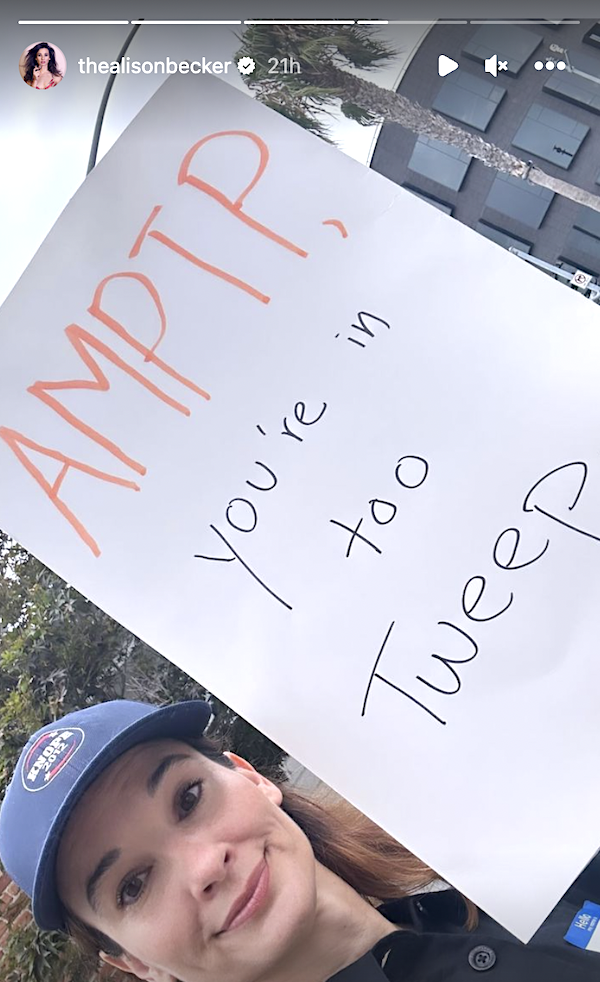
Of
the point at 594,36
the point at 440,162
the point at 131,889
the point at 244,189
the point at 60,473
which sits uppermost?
the point at 594,36

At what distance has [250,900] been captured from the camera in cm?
48

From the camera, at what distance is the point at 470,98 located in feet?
1.95

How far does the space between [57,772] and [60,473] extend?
19 centimetres

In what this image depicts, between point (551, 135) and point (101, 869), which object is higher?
point (551, 135)

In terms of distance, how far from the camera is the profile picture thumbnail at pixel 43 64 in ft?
2.01

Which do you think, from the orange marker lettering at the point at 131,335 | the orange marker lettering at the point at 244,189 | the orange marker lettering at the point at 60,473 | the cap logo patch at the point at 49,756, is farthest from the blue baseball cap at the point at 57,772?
the orange marker lettering at the point at 244,189

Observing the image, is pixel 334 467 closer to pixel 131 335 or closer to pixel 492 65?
pixel 131 335

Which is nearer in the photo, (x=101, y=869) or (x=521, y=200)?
(x=101, y=869)

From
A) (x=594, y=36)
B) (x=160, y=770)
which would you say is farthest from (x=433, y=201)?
(x=160, y=770)

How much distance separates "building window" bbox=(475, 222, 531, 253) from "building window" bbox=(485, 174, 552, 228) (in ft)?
0.06

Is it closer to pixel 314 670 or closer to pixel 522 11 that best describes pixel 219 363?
pixel 314 670

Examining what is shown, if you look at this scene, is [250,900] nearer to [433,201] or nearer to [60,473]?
[60,473]

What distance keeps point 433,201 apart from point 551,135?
0.36 feet

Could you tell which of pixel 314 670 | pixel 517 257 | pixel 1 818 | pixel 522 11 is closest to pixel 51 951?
pixel 1 818
